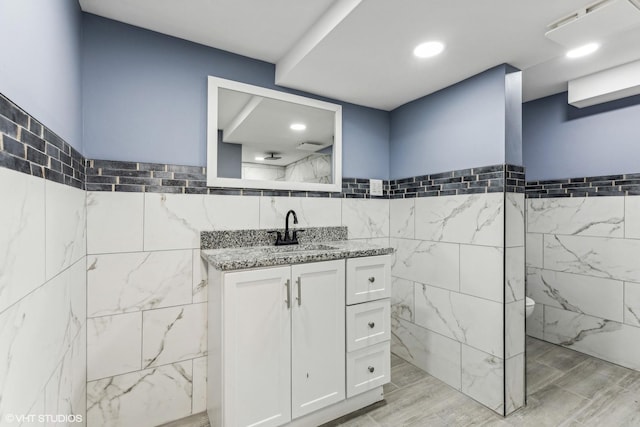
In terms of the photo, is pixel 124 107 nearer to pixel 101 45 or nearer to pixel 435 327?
pixel 101 45

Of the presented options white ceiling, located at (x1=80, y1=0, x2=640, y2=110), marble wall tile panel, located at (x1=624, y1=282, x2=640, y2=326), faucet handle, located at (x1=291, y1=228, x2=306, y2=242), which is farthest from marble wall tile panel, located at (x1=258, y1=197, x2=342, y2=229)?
marble wall tile panel, located at (x1=624, y1=282, x2=640, y2=326)

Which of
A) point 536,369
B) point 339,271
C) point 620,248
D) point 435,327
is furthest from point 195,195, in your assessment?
point 620,248

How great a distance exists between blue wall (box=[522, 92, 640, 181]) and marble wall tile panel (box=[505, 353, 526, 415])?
1798 mm

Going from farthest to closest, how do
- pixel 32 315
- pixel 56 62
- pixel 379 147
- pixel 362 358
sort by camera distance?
pixel 379 147 < pixel 362 358 < pixel 56 62 < pixel 32 315

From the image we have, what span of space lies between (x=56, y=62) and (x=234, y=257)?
42.1 inches

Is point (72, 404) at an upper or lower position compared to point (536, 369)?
upper

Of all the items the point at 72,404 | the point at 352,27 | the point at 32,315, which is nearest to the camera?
the point at 32,315

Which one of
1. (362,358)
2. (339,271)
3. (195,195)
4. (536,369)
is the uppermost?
(195,195)

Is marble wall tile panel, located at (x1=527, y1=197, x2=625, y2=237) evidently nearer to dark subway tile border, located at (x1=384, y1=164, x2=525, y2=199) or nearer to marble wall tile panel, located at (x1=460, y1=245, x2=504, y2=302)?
dark subway tile border, located at (x1=384, y1=164, x2=525, y2=199)

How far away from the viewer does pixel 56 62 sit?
1.14 meters

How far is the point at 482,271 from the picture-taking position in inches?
76.6

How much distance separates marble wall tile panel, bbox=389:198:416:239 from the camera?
249 centimetres

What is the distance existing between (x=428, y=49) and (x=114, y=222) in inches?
80.2

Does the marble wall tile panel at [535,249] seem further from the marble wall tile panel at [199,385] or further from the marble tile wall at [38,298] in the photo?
the marble tile wall at [38,298]
